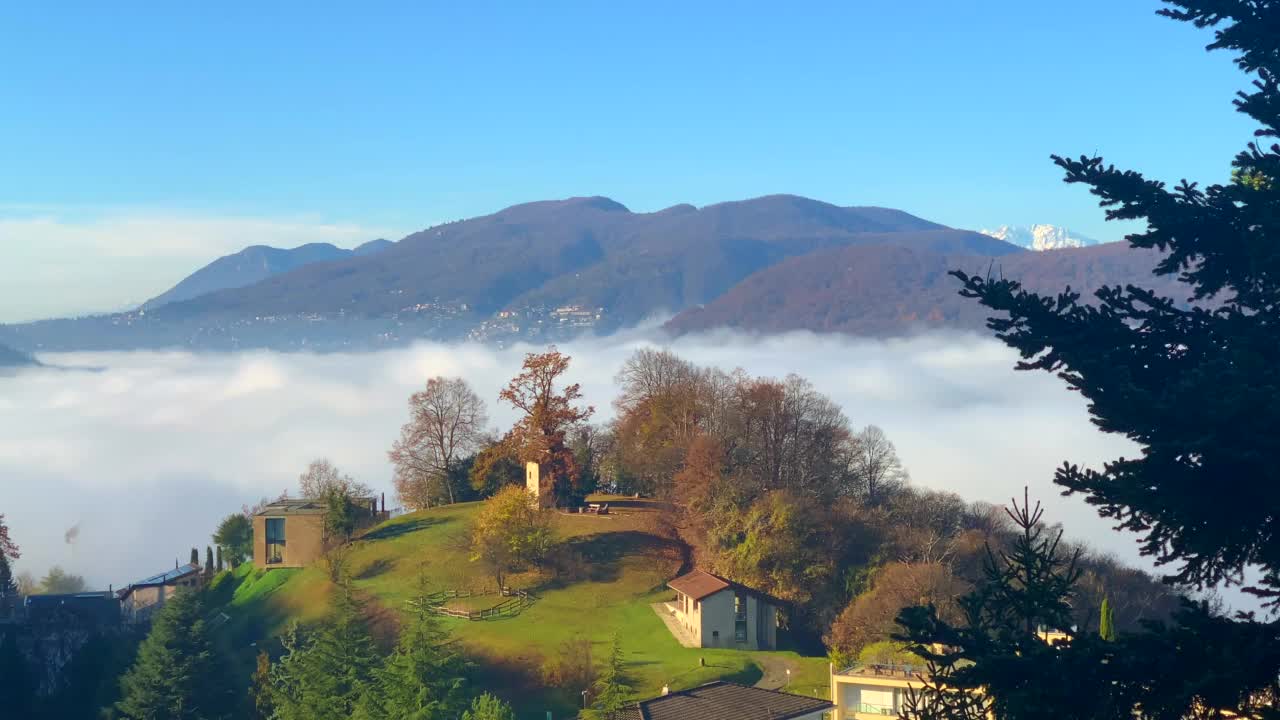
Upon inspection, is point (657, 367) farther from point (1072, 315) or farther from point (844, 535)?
point (1072, 315)

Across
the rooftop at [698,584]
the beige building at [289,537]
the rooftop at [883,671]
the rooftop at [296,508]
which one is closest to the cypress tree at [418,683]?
the rooftop at [883,671]

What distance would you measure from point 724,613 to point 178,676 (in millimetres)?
17681

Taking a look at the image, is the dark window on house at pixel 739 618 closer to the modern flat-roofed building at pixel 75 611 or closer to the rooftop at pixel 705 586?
the rooftop at pixel 705 586

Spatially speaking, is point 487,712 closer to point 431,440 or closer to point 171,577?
point 431,440

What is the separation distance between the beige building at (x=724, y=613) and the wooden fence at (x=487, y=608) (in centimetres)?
548

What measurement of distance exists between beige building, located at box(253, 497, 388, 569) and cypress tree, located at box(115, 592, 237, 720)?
12923 mm

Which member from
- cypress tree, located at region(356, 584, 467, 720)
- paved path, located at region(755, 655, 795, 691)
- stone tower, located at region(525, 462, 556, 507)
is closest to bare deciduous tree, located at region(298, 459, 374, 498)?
stone tower, located at region(525, 462, 556, 507)

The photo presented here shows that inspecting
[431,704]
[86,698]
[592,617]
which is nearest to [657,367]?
[592,617]

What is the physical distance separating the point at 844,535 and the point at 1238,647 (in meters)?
38.6

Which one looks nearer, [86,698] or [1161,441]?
[1161,441]

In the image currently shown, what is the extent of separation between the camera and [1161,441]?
942 centimetres

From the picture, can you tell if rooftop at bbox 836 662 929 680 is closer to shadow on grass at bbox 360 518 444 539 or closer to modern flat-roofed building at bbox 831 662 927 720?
modern flat-roofed building at bbox 831 662 927 720

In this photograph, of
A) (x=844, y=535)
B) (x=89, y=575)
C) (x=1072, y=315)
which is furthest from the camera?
(x=89, y=575)

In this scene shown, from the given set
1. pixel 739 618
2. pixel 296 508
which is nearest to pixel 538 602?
A: pixel 739 618
